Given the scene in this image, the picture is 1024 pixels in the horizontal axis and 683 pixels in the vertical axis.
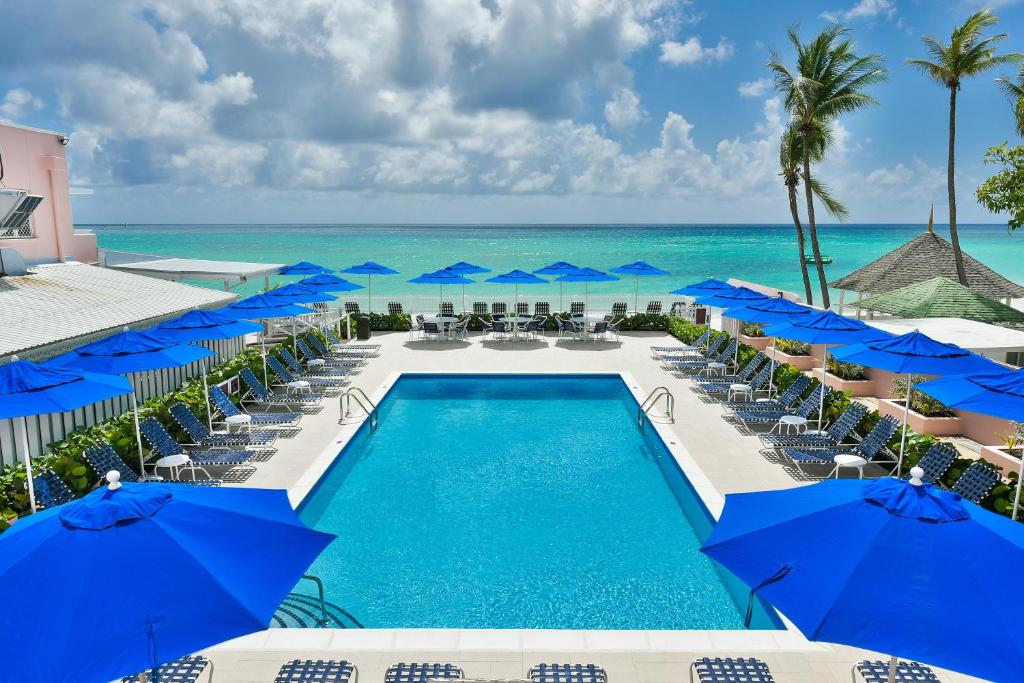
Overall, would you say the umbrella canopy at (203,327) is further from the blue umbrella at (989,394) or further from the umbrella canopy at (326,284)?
the blue umbrella at (989,394)

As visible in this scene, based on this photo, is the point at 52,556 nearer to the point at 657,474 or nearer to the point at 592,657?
the point at 592,657

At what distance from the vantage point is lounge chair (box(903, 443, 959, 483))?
330 inches

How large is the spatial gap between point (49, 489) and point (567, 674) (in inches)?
240

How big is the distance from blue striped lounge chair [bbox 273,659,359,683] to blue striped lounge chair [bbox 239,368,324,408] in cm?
851

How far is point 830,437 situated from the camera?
10.5 meters

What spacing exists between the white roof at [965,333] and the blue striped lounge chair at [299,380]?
11.4 meters

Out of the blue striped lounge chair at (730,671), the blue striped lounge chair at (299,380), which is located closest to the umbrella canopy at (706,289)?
the blue striped lounge chair at (299,380)

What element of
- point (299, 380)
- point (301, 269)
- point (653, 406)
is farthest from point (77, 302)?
point (653, 406)

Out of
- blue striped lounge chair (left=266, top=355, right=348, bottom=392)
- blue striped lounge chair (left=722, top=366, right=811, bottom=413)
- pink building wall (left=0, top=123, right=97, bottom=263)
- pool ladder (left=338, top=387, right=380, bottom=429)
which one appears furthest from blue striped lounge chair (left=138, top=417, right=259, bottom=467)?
blue striped lounge chair (left=722, top=366, right=811, bottom=413)

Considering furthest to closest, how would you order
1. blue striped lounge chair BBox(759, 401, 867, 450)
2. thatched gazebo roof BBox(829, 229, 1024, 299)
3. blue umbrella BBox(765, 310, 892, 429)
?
1. thatched gazebo roof BBox(829, 229, 1024, 299)
2. blue umbrella BBox(765, 310, 892, 429)
3. blue striped lounge chair BBox(759, 401, 867, 450)

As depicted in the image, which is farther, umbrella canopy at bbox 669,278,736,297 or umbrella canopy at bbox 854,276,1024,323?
umbrella canopy at bbox 669,278,736,297

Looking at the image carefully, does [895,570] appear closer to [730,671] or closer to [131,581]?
[730,671]

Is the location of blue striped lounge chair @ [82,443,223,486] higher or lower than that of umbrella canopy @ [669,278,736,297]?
lower

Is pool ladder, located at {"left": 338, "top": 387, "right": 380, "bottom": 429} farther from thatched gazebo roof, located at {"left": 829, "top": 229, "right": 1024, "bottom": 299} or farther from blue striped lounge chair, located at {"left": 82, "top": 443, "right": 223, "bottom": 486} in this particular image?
thatched gazebo roof, located at {"left": 829, "top": 229, "right": 1024, "bottom": 299}
